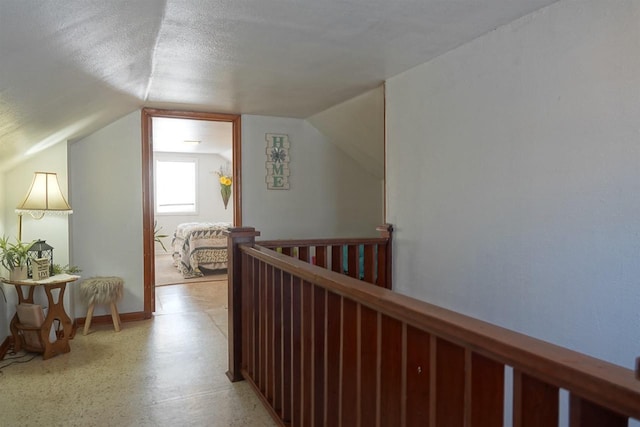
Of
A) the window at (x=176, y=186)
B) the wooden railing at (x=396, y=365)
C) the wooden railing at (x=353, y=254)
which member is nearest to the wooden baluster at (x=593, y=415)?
the wooden railing at (x=396, y=365)

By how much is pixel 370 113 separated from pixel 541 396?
3382mm

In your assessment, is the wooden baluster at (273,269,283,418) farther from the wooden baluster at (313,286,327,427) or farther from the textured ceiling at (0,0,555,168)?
the textured ceiling at (0,0,555,168)

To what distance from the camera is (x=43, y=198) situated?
3141 mm

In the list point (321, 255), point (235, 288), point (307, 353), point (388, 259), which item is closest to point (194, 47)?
point (235, 288)

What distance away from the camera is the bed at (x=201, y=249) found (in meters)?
5.86

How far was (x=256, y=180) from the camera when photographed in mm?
4418

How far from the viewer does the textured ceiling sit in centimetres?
163

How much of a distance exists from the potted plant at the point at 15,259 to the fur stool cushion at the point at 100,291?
0.63 m

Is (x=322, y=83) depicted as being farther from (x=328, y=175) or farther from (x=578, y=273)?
(x=578, y=273)

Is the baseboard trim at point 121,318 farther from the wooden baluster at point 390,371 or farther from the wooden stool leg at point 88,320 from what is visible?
the wooden baluster at point 390,371

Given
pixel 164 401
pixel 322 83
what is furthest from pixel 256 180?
pixel 164 401

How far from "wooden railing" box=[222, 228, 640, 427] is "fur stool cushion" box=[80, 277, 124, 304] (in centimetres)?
195

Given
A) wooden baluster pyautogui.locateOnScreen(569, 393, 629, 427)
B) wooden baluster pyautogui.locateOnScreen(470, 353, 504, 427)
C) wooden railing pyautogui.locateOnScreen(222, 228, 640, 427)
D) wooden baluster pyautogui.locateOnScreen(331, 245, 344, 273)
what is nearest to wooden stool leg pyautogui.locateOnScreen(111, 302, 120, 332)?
wooden railing pyautogui.locateOnScreen(222, 228, 640, 427)

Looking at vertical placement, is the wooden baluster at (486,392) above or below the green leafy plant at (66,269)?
above
